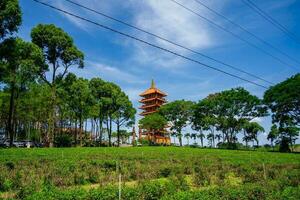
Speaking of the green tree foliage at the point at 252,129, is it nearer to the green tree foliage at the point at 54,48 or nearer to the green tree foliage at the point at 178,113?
the green tree foliage at the point at 178,113

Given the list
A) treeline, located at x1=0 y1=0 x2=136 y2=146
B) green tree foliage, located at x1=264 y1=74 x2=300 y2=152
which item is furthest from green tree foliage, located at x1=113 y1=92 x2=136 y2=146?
green tree foliage, located at x1=264 y1=74 x2=300 y2=152

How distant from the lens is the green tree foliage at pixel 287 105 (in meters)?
55.1

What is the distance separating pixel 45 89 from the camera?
56656mm

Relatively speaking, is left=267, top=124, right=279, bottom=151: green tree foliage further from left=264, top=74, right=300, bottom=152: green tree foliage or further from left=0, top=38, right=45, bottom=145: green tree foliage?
left=0, top=38, right=45, bottom=145: green tree foliage

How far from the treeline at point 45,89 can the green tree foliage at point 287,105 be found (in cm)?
3033

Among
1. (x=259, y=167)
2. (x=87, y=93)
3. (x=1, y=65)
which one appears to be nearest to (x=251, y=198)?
(x=259, y=167)

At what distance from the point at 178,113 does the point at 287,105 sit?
2778cm

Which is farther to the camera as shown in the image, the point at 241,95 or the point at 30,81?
the point at 241,95

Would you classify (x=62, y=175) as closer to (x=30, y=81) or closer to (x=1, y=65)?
(x=1, y=65)

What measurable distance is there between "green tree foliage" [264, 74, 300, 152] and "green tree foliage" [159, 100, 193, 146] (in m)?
21.2

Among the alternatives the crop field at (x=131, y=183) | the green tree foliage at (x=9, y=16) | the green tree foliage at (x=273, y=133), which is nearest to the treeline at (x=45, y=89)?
the green tree foliage at (x=9, y=16)

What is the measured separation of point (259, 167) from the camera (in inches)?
1003

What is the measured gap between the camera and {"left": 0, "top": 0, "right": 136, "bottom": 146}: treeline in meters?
32.2

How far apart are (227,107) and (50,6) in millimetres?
59626
